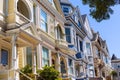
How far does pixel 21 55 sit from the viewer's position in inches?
903

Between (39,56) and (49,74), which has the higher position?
(39,56)

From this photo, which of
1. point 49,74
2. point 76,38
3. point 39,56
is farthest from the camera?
→ point 76,38

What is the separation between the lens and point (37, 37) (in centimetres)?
2145

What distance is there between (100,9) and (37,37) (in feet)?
27.8

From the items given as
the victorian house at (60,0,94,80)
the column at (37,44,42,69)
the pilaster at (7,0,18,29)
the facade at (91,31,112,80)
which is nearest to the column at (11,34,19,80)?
the pilaster at (7,0,18,29)

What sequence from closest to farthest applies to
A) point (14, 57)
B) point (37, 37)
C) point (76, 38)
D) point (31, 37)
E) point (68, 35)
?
point (14, 57) → point (31, 37) → point (37, 37) → point (68, 35) → point (76, 38)

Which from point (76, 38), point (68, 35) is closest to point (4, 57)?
point (68, 35)

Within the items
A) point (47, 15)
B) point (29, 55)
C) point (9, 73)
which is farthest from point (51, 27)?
point (9, 73)

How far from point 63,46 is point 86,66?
13341mm

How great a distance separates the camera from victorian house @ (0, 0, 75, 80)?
1953 centimetres

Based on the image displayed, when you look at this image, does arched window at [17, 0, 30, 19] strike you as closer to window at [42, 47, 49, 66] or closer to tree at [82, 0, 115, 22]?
window at [42, 47, 49, 66]

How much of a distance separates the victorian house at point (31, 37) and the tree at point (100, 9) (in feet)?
22.1

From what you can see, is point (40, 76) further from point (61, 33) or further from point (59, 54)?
point (61, 33)

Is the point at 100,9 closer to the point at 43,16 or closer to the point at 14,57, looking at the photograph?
the point at 14,57
